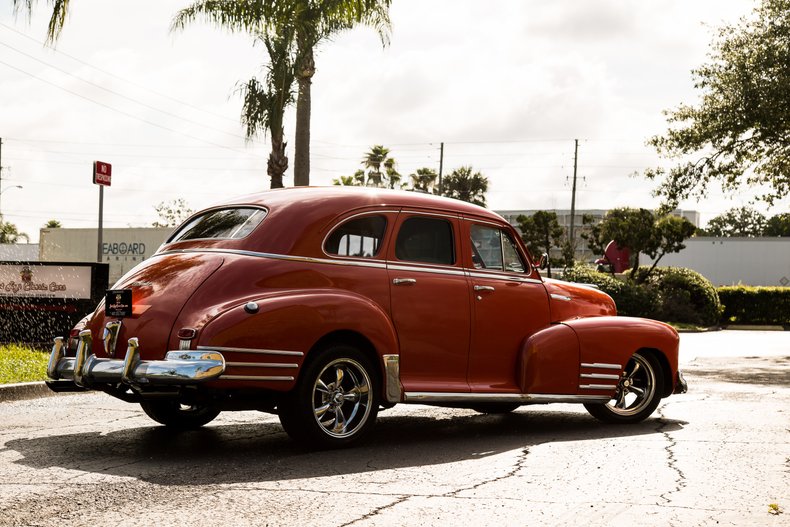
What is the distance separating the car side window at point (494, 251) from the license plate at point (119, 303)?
9.23ft

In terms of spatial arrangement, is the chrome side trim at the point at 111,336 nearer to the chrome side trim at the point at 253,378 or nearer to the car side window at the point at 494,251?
the chrome side trim at the point at 253,378

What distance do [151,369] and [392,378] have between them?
1766 millimetres

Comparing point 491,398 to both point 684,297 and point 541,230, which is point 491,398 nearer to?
point 684,297

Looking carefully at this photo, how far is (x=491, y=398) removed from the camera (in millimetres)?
7832

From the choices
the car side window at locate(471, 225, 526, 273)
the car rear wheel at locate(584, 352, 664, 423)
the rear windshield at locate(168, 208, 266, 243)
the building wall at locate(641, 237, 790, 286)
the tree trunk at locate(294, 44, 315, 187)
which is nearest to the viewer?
the rear windshield at locate(168, 208, 266, 243)

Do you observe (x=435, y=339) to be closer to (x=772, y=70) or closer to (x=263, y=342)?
(x=263, y=342)

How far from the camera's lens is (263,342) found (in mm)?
6484

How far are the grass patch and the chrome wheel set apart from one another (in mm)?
4908

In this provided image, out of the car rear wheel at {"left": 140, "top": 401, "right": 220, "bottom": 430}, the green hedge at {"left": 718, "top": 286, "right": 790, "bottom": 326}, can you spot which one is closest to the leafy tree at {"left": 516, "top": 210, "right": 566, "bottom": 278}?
the green hedge at {"left": 718, "top": 286, "right": 790, "bottom": 326}

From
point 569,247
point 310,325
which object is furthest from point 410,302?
point 569,247

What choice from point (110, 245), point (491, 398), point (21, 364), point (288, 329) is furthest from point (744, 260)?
point (288, 329)

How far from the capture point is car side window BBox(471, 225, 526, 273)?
8188mm

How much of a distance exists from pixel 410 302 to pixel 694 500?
2.70 metres

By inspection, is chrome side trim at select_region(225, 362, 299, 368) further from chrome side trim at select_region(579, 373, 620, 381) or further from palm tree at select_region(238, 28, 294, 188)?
palm tree at select_region(238, 28, 294, 188)
